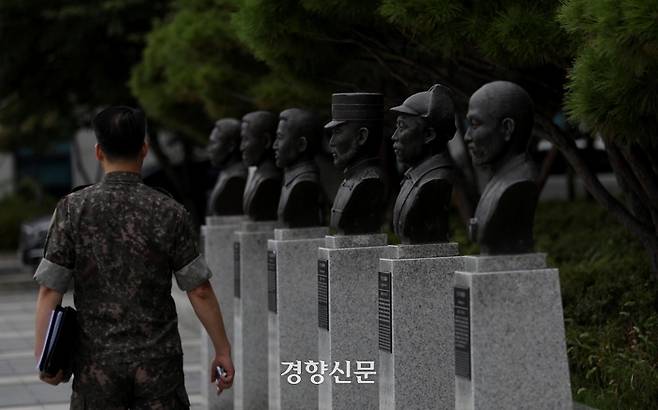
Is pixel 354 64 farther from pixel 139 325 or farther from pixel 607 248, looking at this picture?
pixel 139 325

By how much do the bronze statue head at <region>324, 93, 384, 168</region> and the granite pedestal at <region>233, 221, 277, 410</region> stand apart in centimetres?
179

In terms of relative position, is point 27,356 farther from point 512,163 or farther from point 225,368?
point 512,163

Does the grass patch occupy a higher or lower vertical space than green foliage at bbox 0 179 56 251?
lower

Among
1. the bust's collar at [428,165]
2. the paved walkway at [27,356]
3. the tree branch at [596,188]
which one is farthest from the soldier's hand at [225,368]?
the tree branch at [596,188]

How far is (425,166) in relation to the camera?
6.72m

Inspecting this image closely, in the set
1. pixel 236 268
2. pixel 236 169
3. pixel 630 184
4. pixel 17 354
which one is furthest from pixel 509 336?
pixel 17 354

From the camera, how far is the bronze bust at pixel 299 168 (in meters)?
8.47

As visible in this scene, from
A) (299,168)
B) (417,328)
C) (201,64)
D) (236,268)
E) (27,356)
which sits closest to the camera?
(417,328)

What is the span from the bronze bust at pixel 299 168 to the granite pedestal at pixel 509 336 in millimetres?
2835

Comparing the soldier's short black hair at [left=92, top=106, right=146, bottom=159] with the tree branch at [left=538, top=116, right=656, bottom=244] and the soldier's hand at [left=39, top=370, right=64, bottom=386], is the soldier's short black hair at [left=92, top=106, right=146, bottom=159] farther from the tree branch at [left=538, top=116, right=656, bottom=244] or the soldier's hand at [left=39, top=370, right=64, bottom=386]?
the tree branch at [left=538, top=116, right=656, bottom=244]

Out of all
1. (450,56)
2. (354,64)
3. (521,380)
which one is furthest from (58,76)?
(521,380)

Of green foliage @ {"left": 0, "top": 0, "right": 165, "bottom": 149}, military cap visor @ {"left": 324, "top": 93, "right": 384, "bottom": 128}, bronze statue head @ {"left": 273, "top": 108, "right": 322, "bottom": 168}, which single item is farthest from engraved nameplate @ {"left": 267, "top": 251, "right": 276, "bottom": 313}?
green foliage @ {"left": 0, "top": 0, "right": 165, "bottom": 149}

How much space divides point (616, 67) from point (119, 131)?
7.81 feet

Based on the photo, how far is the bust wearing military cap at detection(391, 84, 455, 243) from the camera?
21.9ft
